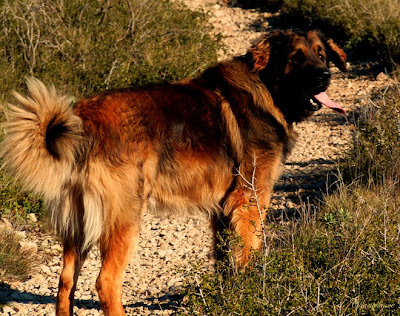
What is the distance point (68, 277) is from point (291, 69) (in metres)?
2.43

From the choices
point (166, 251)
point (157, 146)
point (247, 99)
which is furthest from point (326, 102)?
point (166, 251)

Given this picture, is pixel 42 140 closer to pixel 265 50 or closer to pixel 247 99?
pixel 247 99

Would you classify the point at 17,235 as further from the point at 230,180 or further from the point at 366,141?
the point at 366,141

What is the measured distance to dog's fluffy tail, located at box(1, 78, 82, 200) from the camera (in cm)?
357

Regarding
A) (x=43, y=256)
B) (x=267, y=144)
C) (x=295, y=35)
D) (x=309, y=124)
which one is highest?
(x=295, y=35)

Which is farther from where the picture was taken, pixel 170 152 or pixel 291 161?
pixel 291 161

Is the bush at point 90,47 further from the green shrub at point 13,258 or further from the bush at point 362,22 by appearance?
the bush at point 362,22

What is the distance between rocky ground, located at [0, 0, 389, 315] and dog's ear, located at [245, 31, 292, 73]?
130cm

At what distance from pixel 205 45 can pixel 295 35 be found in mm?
4897

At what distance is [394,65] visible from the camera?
9.71m

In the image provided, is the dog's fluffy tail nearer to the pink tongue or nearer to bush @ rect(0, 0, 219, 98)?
the pink tongue

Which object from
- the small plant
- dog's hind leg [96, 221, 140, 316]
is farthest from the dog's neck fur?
dog's hind leg [96, 221, 140, 316]

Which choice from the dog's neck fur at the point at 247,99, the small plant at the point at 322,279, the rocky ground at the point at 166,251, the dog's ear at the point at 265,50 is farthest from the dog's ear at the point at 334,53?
the small plant at the point at 322,279

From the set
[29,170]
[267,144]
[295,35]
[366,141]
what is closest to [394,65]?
[366,141]
